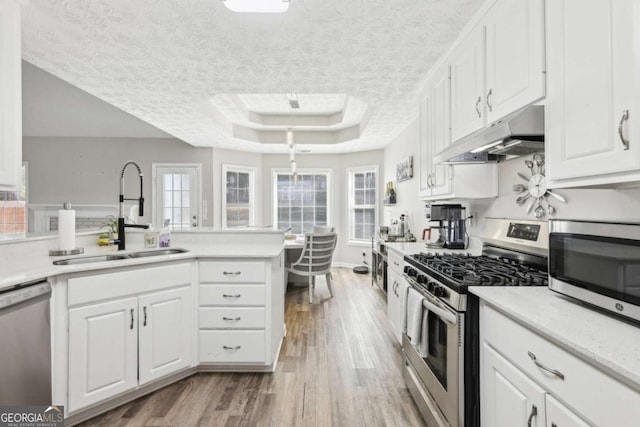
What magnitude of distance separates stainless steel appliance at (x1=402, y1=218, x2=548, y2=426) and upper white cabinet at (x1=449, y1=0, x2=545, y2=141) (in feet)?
2.39

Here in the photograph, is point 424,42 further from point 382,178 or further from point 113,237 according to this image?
point 382,178

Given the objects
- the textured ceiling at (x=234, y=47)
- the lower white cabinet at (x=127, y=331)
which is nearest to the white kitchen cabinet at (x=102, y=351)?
the lower white cabinet at (x=127, y=331)

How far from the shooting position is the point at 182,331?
2.15 m

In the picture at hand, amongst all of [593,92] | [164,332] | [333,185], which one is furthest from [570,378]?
[333,185]

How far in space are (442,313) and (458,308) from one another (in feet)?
0.40

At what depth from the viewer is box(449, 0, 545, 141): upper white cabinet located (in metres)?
1.30

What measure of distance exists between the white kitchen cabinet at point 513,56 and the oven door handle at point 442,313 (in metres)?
1.03

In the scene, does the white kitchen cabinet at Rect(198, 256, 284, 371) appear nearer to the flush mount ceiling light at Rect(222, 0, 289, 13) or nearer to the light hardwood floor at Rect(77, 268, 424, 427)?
the light hardwood floor at Rect(77, 268, 424, 427)

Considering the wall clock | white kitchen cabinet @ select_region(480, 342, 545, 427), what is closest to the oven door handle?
white kitchen cabinet @ select_region(480, 342, 545, 427)

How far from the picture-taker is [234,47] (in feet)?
7.07

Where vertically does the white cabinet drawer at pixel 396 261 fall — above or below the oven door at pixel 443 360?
above

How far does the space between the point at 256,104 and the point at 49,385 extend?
3878 millimetres

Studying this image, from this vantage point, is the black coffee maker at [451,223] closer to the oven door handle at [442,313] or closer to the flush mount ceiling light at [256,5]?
the oven door handle at [442,313]

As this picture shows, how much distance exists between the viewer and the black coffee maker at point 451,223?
8.57 feet
